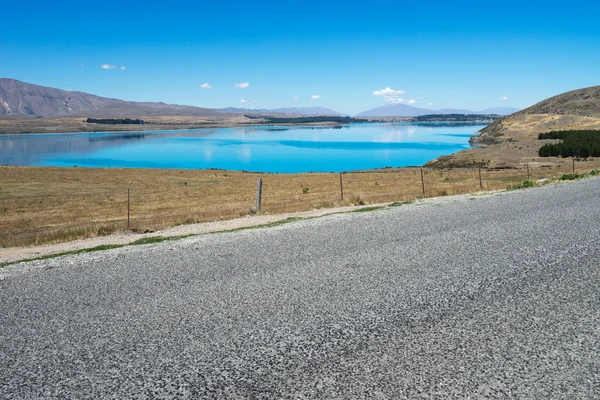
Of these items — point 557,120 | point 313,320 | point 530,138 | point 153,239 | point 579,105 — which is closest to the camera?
point 313,320

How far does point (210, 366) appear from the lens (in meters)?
5.38

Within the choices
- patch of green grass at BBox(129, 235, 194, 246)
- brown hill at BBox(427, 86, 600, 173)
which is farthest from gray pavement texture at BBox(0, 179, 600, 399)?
brown hill at BBox(427, 86, 600, 173)

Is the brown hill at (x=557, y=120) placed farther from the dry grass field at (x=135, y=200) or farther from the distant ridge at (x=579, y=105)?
the dry grass field at (x=135, y=200)

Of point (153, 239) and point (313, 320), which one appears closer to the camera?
point (313, 320)

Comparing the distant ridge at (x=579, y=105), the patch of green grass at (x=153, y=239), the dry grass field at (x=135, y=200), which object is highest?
the distant ridge at (x=579, y=105)

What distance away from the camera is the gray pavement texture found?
198 inches

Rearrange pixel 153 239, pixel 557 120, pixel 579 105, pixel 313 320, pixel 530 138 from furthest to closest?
pixel 579 105 < pixel 557 120 < pixel 530 138 < pixel 153 239 < pixel 313 320

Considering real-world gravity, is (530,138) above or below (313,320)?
above

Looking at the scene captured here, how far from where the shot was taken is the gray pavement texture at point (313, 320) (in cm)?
502

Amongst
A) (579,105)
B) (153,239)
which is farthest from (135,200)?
(579,105)

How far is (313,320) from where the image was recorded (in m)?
6.62

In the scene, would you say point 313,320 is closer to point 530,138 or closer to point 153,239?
point 153,239

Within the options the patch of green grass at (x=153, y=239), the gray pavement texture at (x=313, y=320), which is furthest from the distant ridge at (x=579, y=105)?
the patch of green grass at (x=153, y=239)

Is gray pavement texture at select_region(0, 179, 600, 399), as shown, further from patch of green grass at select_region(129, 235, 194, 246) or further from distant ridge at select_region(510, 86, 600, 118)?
distant ridge at select_region(510, 86, 600, 118)
